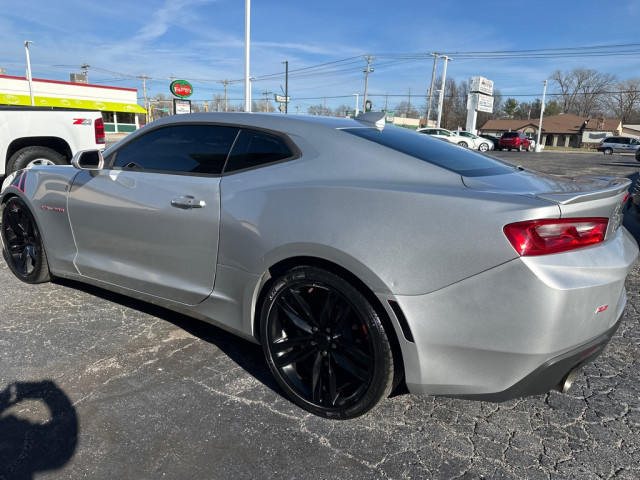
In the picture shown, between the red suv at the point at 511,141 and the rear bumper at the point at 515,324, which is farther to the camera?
the red suv at the point at 511,141

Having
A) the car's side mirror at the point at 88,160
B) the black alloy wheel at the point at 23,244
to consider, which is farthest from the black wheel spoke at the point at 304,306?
the black alloy wheel at the point at 23,244

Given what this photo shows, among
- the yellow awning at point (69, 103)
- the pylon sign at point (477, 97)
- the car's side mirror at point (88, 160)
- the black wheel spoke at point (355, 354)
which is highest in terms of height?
the pylon sign at point (477, 97)

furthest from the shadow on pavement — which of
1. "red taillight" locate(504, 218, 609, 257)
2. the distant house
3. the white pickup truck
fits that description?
the distant house

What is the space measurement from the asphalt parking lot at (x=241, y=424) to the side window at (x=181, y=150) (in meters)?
1.17

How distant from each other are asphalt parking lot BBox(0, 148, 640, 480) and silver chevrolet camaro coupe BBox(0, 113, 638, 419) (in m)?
0.24

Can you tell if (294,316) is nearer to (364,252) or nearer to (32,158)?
(364,252)

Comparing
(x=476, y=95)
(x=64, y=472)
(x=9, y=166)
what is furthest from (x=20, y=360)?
(x=476, y=95)

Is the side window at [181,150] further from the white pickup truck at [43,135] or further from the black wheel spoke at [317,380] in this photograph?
the white pickup truck at [43,135]

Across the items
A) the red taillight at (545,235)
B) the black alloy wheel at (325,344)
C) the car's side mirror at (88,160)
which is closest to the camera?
the red taillight at (545,235)

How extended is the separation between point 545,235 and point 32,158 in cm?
769

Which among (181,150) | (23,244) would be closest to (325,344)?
(181,150)

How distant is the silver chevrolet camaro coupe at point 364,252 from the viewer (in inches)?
70.7

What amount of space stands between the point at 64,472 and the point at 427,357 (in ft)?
5.22

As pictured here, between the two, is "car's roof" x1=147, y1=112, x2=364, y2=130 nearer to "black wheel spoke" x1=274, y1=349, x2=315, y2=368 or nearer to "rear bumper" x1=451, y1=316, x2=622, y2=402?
"black wheel spoke" x1=274, y1=349, x2=315, y2=368
